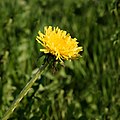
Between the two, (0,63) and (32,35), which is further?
(32,35)

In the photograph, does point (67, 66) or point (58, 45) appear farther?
point (67, 66)

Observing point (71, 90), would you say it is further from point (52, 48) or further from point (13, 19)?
point (52, 48)

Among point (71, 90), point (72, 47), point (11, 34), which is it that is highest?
point (11, 34)

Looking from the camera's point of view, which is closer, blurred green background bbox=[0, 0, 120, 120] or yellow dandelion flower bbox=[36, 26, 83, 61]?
yellow dandelion flower bbox=[36, 26, 83, 61]

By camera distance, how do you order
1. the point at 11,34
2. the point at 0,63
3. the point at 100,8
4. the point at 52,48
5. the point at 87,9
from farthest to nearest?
1. the point at 87,9
2. the point at 100,8
3. the point at 11,34
4. the point at 0,63
5. the point at 52,48

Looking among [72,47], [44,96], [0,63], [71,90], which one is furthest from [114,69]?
[72,47]

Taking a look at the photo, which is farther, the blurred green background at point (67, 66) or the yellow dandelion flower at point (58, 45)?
the blurred green background at point (67, 66)

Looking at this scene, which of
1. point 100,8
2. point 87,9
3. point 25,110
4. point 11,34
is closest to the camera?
point 25,110

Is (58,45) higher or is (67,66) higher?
(58,45)
